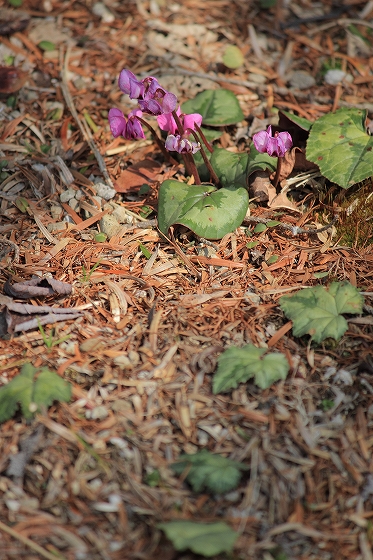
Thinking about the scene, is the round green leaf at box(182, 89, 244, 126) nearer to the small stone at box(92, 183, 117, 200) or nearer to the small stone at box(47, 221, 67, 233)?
the small stone at box(92, 183, 117, 200)

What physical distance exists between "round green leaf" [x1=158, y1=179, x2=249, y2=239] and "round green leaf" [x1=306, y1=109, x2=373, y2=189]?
0.46 m

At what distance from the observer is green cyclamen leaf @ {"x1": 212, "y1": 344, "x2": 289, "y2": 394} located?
2.04 metres

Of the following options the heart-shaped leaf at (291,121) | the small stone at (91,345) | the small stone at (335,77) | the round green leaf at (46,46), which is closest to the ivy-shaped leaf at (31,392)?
the small stone at (91,345)

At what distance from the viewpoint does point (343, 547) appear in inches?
69.1

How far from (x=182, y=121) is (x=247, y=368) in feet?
4.32

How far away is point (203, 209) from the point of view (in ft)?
8.60

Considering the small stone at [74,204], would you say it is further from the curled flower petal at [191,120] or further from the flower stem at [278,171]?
the flower stem at [278,171]

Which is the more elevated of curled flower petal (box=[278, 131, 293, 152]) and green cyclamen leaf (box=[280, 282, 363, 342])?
curled flower petal (box=[278, 131, 293, 152])

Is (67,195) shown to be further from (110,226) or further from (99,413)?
(99,413)

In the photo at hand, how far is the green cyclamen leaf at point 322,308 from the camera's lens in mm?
2195

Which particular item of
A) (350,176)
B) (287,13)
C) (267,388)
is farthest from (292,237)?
(287,13)

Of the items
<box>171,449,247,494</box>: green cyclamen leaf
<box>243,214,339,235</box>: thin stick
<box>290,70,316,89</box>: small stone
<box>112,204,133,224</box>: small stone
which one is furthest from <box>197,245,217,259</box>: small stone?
<box>290,70,316,89</box>: small stone

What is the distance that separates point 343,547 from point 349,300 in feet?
3.11

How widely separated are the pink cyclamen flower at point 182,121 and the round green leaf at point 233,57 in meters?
1.06
